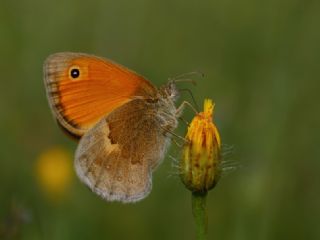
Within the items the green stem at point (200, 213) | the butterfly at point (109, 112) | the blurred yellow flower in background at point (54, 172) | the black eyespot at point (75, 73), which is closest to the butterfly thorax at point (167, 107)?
the butterfly at point (109, 112)

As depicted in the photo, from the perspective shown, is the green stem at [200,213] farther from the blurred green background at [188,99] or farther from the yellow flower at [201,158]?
the blurred green background at [188,99]

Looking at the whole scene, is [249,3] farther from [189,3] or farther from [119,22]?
[119,22]

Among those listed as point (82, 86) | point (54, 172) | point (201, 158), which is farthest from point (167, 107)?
point (54, 172)

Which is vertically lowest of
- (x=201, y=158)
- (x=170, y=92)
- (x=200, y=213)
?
(x=200, y=213)

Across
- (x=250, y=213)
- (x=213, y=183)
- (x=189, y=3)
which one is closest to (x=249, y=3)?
(x=189, y=3)

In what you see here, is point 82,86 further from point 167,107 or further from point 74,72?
point 167,107

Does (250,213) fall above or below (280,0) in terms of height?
below
